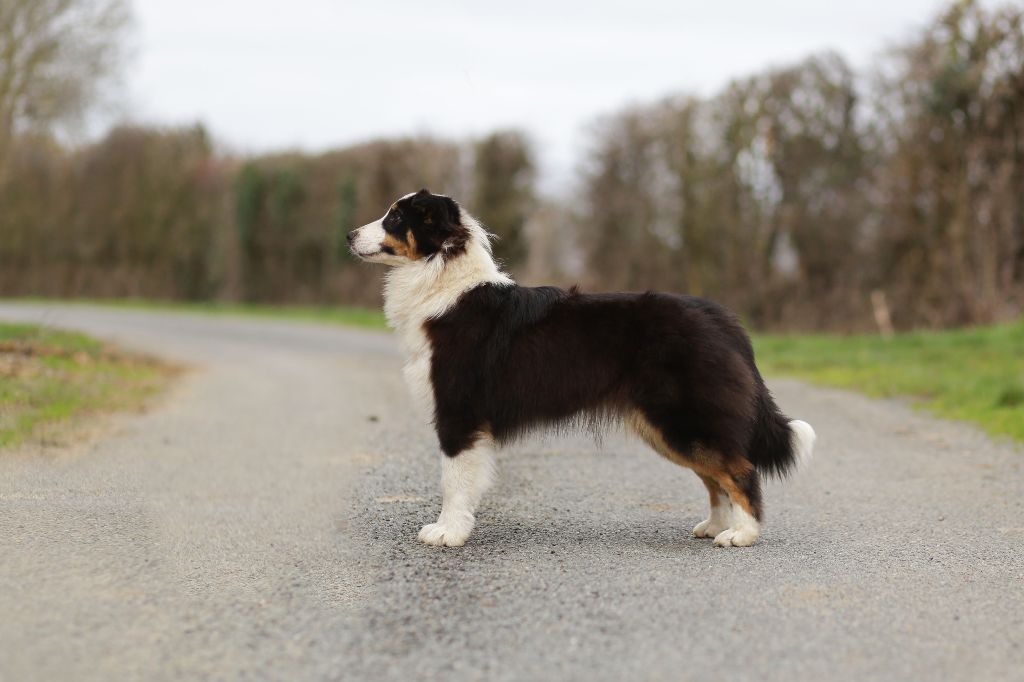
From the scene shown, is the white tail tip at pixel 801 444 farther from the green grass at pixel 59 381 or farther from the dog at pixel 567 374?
the green grass at pixel 59 381

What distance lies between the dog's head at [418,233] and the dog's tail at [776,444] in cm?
182

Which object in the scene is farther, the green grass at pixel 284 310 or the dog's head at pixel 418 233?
the green grass at pixel 284 310

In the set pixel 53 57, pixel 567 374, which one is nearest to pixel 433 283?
pixel 567 374

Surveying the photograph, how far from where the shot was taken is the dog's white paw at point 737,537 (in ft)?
15.8

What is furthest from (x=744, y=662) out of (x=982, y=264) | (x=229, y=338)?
(x=229, y=338)

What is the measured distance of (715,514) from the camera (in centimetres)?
507

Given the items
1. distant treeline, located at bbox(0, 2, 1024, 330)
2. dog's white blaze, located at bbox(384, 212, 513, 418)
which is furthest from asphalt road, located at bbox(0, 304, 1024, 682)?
distant treeline, located at bbox(0, 2, 1024, 330)

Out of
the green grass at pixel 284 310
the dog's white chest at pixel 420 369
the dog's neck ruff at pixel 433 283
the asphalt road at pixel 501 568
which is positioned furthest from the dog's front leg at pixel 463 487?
the green grass at pixel 284 310

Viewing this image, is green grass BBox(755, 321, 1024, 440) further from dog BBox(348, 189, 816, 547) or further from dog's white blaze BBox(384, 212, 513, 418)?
dog's white blaze BBox(384, 212, 513, 418)

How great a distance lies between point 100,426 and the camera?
8.47 meters

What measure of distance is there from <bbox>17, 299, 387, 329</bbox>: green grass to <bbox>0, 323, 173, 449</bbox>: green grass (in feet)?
24.8

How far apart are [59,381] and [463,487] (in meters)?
6.78

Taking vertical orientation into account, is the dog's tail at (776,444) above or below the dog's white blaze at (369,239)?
below

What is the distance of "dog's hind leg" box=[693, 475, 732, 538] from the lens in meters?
5.03
